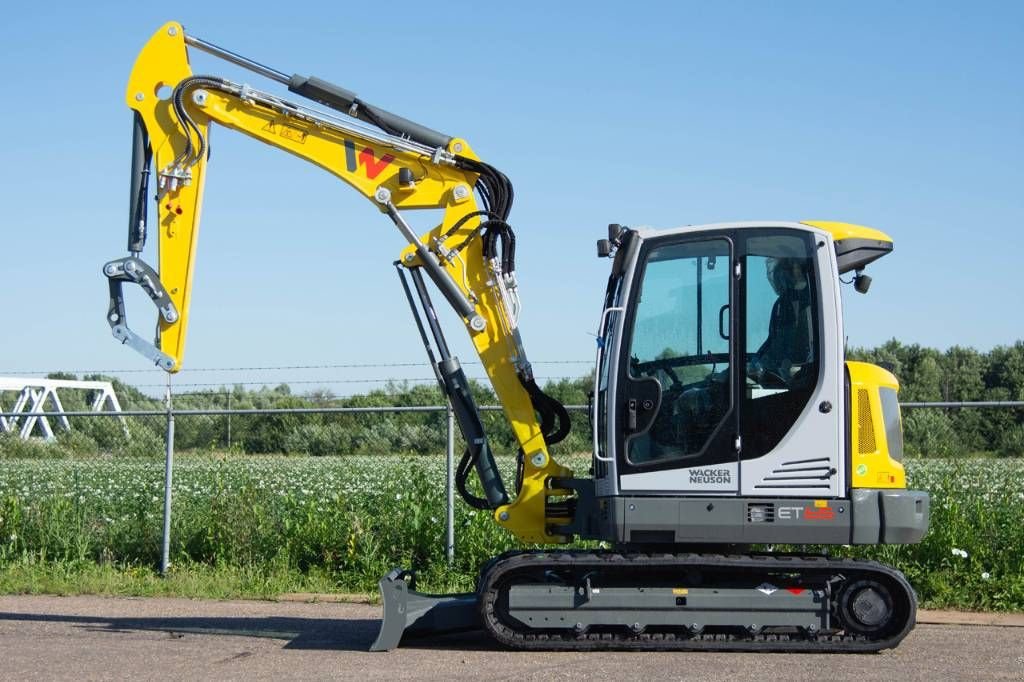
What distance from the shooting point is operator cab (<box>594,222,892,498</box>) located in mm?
8266

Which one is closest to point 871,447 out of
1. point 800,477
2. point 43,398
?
point 800,477

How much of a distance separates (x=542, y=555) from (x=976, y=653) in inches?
121

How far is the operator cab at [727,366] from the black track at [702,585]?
18.2 inches

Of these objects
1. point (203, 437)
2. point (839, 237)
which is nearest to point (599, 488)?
point (839, 237)

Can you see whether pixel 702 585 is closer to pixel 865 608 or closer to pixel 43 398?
pixel 865 608

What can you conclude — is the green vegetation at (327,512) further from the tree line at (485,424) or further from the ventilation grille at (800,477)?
the ventilation grille at (800,477)

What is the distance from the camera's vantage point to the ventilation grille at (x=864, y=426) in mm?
8352

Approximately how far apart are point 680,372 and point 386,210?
2521 mm

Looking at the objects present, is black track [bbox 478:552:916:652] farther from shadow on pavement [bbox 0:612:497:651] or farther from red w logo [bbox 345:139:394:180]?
red w logo [bbox 345:139:394:180]

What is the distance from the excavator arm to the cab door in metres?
0.97

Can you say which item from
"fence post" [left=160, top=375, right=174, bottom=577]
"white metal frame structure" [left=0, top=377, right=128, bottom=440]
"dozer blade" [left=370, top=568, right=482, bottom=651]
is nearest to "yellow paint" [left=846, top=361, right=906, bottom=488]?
"dozer blade" [left=370, top=568, right=482, bottom=651]

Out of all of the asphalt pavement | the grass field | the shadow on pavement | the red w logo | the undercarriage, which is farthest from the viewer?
the grass field

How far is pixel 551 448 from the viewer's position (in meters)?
9.67

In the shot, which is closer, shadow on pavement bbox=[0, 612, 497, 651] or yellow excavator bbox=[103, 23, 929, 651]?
yellow excavator bbox=[103, 23, 929, 651]
